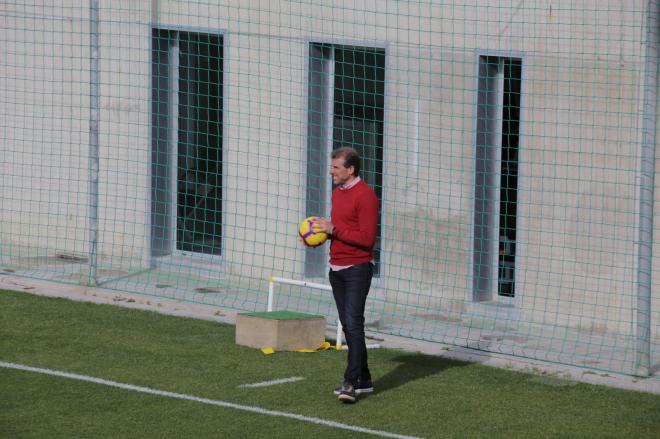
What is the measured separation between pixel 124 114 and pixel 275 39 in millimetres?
2402

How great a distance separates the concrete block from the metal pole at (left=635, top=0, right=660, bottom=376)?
273cm

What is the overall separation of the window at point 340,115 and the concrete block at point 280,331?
2.76 metres

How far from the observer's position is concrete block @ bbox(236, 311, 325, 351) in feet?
36.7

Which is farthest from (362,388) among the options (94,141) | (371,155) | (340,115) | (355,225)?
(94,141)

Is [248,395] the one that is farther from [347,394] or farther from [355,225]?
[355,225]

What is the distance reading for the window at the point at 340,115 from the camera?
45.8ft

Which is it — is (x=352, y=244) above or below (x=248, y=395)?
above

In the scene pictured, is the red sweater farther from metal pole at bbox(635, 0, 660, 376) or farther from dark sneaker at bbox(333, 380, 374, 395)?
metal pole at bbox(635, 0, 660, 376)

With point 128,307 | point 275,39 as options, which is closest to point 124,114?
point 275,39

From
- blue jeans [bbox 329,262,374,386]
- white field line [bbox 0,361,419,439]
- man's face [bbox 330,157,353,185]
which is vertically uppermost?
man's face [bbox 330,157,353,185]

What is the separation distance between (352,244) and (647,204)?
295 cm

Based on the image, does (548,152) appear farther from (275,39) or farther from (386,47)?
(275,39)

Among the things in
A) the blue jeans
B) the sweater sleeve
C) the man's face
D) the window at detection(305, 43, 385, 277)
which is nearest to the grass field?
the blue jeans

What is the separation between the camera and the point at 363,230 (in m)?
9.30
